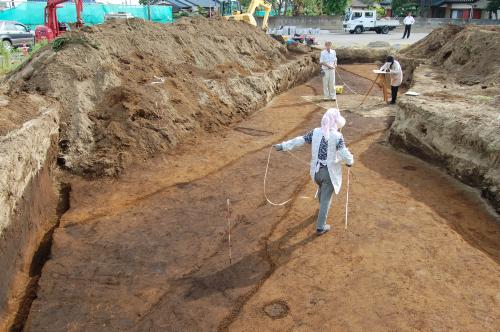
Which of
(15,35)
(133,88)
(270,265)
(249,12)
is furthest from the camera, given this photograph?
(249,12)

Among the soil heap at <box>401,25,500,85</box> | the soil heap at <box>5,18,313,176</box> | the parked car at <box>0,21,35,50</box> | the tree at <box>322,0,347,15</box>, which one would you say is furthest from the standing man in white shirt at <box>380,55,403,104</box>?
the tree at <box>322,0,347,15</box>

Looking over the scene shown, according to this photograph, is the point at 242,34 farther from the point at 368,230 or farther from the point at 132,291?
the point at 132,291

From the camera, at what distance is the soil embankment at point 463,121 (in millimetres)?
7414

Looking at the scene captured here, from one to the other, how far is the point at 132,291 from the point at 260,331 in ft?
5.62

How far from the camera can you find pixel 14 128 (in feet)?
21.6

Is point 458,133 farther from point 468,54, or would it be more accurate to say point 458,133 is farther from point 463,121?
point 468,54

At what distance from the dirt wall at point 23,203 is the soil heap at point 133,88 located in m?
0.98

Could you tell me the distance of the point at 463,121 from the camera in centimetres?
817

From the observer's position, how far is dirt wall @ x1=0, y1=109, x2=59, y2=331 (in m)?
5.01

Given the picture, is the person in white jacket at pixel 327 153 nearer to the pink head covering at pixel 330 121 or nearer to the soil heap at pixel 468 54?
the pink head covering at pixel 330 121

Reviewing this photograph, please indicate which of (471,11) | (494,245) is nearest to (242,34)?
(494,245)

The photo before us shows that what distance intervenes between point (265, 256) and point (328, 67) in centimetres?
979

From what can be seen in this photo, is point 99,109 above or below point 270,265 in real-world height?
above

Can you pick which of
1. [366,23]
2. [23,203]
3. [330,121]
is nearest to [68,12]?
[366,23]
